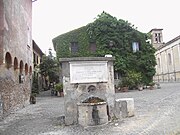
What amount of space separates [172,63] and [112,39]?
82.7ft

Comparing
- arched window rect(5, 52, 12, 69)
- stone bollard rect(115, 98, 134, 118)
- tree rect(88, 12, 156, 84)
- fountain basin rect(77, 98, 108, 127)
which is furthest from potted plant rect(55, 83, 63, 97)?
fountain basin rect(77, 98, 108, 127)

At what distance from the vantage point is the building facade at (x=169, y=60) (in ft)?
139

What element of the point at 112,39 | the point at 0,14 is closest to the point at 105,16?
the point at 112,39

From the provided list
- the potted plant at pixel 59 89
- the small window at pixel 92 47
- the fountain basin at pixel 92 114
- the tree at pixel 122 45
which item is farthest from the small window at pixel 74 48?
the fountain basin at pixel 92 114

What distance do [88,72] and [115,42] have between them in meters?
17.4

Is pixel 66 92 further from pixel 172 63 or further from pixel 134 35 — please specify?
pixel 172 63

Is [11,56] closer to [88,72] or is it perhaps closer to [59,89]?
[88,72]

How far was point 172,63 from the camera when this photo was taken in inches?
1769

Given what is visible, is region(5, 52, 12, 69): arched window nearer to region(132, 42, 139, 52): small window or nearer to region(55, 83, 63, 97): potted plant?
region(55, 83, 63, 97): potted plant

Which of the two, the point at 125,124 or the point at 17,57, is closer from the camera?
the point at 125,124

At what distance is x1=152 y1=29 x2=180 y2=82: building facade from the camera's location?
4247cm

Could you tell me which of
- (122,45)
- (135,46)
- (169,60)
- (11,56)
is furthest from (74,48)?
(169,60)

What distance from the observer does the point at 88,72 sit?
24.6 ft

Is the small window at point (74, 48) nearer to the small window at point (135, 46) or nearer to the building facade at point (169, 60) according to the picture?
the small window at point (135, 46)
